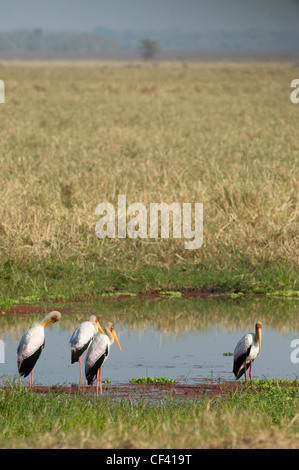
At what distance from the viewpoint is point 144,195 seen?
54.4 feet

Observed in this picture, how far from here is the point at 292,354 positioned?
10.0 m

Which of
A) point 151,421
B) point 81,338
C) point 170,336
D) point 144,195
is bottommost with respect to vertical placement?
point 151,421

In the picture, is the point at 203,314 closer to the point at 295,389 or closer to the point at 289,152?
the point at 295,389

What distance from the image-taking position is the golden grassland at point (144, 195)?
13172 millimetres

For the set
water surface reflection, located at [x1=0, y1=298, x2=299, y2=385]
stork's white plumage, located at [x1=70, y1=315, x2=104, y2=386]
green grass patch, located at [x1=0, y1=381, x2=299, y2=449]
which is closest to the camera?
green grass patch, located at [x1=0, y1=381, x2=299, y2=449]

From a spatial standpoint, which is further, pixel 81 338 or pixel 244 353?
pixel 81 338

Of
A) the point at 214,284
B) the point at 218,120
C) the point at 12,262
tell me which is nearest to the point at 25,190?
the point at 12,262

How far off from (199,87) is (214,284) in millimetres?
37033

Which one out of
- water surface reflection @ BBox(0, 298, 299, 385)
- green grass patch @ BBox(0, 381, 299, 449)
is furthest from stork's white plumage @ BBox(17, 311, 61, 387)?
green grass patch @ BBox(0, 381, 299, 449)

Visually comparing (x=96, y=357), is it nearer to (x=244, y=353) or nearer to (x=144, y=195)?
(x=244, y=353)

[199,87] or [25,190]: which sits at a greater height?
[199,87]

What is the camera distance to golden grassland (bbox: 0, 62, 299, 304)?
43.2 feet

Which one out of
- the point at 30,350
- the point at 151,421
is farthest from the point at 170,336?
the point at 151,421

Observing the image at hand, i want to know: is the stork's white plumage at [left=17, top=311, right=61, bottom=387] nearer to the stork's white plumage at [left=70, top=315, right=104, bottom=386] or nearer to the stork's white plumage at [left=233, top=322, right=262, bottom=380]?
the stork's white plumage at [left=70, top=315, right=104, bottom=386]
